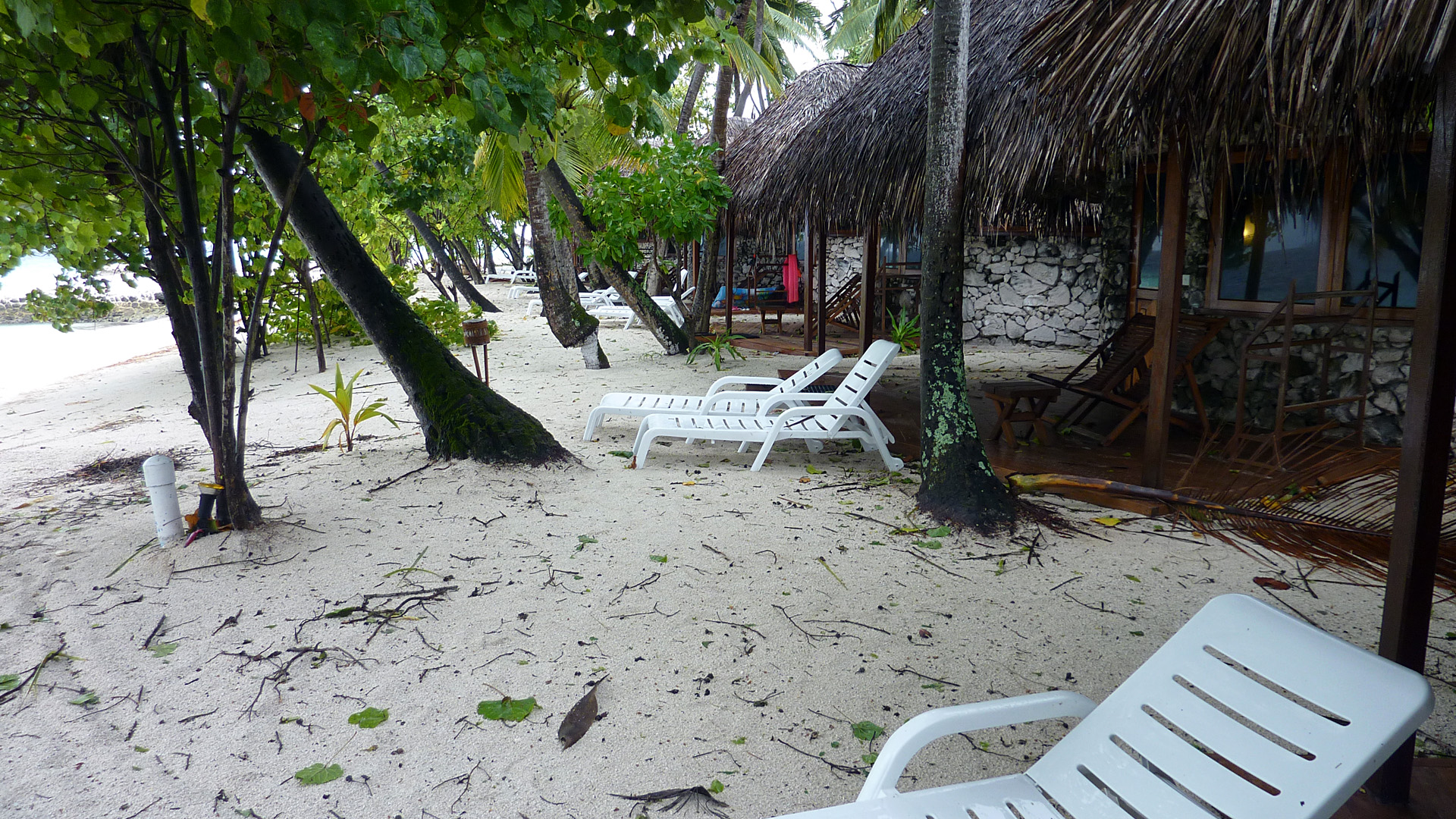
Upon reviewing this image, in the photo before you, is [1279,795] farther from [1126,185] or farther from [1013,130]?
[1126,185]

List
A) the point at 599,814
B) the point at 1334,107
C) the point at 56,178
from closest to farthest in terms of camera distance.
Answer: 1. the point at 599,814
2. the point at 1334,107
3. the point at 56,178

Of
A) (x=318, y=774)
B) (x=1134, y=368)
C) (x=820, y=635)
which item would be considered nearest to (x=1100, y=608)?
(x=820, y=635)

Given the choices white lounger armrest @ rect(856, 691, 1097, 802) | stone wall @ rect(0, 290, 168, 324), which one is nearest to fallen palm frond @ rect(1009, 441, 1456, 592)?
white lounger armrest @ rect(856, 691, 1097, 802)

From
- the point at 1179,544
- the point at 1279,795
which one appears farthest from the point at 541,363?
the point at 1279,795

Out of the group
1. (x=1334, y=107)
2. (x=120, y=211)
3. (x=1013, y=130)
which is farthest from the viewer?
(x=1013, y=130)

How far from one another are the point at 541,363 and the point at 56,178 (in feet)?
20.6

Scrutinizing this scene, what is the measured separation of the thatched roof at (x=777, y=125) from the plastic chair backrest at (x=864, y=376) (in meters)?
3.41

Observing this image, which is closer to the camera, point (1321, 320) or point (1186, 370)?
point (1321, 320)

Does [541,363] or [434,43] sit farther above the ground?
[434,43]

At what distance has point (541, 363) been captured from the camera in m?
9.77

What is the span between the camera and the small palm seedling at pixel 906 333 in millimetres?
10125

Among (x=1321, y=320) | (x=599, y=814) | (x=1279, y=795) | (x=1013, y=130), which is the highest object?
(x=1013, y=130)

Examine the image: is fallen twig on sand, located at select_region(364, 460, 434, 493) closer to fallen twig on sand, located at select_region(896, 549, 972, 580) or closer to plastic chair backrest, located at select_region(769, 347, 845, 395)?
plastic chair backrest, located at select_region(769, 347, 845, 395)

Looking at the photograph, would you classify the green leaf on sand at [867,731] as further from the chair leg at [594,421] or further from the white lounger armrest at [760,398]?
the chair leg at [594,421]
